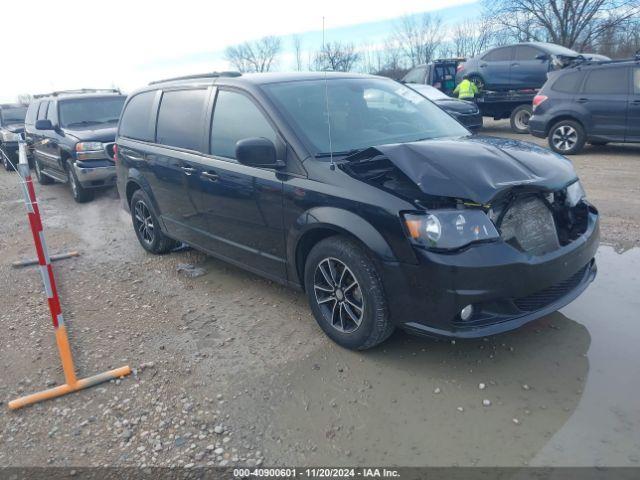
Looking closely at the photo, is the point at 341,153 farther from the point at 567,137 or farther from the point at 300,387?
the point at 567,137

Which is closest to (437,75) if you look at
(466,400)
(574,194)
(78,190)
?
(78,190)

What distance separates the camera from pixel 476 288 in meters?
2.78

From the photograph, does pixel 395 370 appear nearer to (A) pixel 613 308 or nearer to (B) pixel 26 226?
(A) pixel 613 308

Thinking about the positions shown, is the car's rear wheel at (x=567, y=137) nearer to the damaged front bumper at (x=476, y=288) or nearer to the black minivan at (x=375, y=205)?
the black minivan at (x=375, y=205)

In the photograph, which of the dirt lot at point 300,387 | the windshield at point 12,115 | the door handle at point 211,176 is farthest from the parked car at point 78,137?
the windshield at point 12,115

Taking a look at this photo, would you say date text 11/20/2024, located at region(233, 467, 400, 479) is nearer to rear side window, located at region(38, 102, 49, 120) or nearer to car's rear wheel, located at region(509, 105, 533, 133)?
rear side window, located at region(38, 102, 49, 120)

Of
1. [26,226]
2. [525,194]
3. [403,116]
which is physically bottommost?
[26,226]

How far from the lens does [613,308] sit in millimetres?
3715

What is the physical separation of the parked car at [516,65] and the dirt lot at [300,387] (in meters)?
9.74

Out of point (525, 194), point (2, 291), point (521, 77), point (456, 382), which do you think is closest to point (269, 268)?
point (456, 382)

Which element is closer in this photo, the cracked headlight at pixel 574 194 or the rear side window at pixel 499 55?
the cracked headlight at pixel 574 194

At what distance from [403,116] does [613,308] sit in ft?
7.21

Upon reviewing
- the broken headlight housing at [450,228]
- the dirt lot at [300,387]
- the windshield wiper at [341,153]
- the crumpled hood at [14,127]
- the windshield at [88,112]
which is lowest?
the dirt lot at [300,387]

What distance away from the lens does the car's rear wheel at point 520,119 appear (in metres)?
13.3
